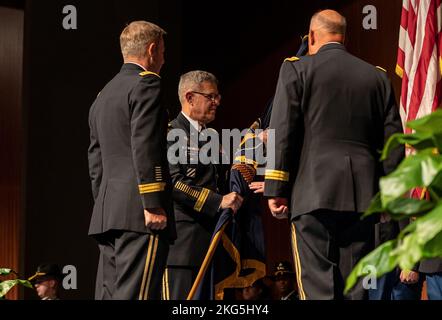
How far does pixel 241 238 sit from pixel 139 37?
1.50 meters

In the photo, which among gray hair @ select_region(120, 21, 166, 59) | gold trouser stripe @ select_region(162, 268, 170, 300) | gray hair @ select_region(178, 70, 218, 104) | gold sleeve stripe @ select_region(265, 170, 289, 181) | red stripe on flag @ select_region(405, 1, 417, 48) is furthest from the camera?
red stripe on flag @ select_region(405, 1, 417, 48)

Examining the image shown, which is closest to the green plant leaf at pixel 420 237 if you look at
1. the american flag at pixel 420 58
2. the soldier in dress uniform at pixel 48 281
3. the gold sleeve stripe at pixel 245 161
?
the gold sleeve stripe at pixel 245 161

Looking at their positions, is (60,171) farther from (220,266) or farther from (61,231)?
(220,266)

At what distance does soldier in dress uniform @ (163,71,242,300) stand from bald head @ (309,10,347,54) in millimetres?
1160

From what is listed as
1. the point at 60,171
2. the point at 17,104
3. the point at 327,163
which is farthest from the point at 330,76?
the point at 17,104

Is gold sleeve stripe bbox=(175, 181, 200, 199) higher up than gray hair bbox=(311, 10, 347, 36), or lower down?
lower down

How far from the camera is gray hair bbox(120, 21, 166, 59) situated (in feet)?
11.8

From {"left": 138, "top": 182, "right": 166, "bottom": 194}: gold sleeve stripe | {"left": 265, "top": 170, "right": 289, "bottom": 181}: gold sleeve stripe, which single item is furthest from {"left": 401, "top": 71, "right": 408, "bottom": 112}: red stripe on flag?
{"left": 138, "top": 182, "right": 166, "bottom": 194}: gold sleeve stripe

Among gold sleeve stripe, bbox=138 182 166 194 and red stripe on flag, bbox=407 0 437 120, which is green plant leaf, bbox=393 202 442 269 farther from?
red stripe on flag, bbox=407 0 437 120

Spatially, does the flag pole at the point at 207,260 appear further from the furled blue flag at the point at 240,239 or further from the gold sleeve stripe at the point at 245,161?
the gold sleeve stripe at the point at 245,161

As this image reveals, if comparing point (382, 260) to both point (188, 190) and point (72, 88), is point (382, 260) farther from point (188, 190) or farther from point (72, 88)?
point (72, 88)

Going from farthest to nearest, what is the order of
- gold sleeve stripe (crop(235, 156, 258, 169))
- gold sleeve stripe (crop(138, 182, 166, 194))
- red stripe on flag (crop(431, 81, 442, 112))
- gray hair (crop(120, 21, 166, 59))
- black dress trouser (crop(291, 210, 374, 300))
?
1. red stripe on flag (crop(431, 81, 442, 112))
2. gold sleeve stripe (crop(235, 156, 258, 169))
3. gray hair (crop(120, 21, 166, 59))
4. gold sleeve stripe (crop(138, 182, 166, 194))
5. black dress trouser (crop(291, 210, 374, 300))

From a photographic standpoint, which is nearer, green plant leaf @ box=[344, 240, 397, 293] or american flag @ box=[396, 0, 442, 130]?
green plant leaf @ box=[344, 240, 397, 293]
